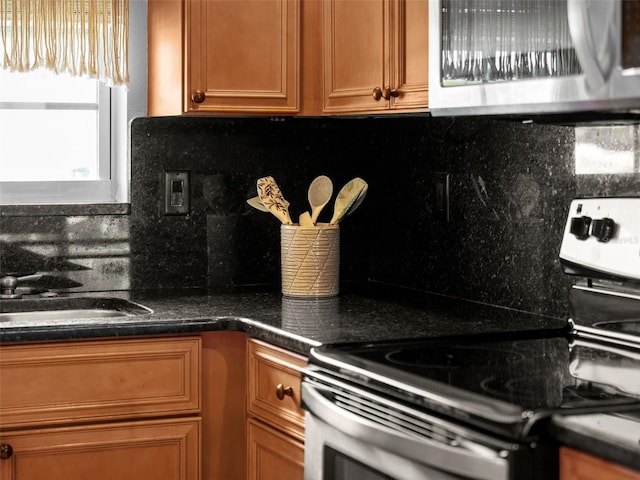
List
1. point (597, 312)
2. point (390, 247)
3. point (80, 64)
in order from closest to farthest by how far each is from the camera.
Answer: point (597, 312) → point (80, 64) → point (390, 247)

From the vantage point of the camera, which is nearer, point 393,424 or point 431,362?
point 393,424

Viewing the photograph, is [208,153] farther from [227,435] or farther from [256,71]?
[227,435]

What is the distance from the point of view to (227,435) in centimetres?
242

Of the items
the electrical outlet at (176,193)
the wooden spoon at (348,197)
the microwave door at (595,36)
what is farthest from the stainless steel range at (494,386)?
the electrical outlet at (176,193)

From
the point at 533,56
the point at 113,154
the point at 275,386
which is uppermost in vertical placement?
the point at 533,56

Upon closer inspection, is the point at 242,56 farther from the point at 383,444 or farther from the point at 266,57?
the point at 383,444

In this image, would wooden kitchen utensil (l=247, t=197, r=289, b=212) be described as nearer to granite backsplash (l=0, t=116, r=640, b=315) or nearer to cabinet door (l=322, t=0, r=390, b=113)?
granite backsplash (l=0, t=116, r=640, b=315)

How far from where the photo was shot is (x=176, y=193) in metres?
2.93

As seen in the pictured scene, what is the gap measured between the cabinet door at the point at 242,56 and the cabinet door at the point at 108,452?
808mm

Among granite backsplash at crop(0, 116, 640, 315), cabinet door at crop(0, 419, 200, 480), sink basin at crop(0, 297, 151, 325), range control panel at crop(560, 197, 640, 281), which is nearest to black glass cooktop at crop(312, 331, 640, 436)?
range control panel at crop(560, 197, 640, 281)

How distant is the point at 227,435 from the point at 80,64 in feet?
3.61

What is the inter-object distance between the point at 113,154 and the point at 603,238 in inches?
58.9

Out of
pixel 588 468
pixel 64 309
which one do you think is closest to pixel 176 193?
pixel 64 309

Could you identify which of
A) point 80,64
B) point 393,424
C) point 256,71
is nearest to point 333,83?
point 256,71
